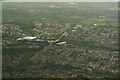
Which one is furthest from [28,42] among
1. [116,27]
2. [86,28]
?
[116,27]

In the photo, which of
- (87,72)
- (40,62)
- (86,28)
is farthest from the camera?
(86,28)

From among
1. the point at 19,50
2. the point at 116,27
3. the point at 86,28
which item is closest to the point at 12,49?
the point at 19,50

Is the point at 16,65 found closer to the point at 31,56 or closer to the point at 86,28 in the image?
the point at 31,56

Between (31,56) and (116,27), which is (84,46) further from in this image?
(116,27)

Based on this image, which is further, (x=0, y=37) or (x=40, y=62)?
(x=0, y=37)

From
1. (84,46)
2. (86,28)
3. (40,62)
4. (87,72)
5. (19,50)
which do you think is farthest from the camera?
(86,28)

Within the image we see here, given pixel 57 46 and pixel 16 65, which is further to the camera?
pixel 57 46

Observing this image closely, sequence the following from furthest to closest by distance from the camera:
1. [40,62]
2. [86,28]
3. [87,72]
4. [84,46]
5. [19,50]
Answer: [86,28] < [84,46] < [19,50] < [40,62] < [87,72]
